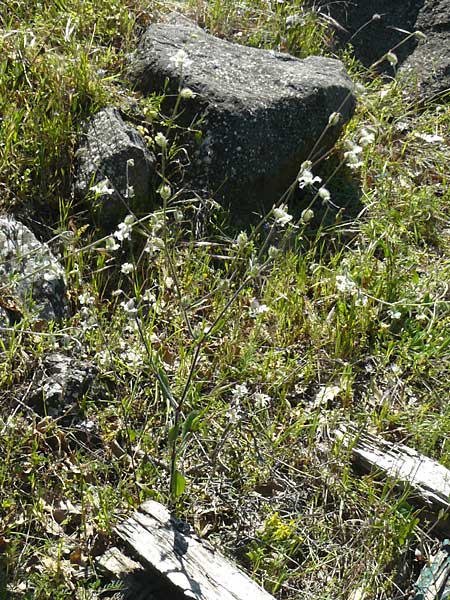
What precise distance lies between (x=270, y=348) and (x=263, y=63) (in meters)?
1.80

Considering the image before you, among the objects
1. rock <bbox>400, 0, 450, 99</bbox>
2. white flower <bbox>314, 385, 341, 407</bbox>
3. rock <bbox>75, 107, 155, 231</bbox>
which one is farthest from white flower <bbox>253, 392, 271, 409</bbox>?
rock <bbox>400, 0, 450, 99</bbox>

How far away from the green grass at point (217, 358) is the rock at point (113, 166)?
10 cm

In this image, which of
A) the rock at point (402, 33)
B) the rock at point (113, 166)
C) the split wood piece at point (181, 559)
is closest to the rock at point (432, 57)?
the rock at point (402, 33)

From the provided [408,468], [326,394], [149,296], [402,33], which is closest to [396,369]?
[326,394]

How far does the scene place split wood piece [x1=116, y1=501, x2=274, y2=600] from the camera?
262 centimetres

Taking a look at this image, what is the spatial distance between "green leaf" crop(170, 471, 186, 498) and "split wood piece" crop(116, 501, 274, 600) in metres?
0.09

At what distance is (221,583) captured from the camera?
265cm

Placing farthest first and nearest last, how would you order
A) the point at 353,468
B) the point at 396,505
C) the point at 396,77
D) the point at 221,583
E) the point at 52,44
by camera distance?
the point at 396,77, the point at 52,44, the point at 353,468, the point at 396,505, the point at 221,583

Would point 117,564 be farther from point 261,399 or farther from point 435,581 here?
point 435,581

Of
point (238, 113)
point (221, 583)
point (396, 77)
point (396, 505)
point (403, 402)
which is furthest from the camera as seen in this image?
point (396, 77)

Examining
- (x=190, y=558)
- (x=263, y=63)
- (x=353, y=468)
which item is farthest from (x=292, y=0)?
(x=190, y=558)

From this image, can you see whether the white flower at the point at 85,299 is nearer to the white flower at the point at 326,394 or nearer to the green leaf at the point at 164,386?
the green leaf at the point at 164,386

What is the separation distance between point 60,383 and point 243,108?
5.89 feet

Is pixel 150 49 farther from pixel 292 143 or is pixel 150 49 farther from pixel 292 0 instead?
pixel 292 0
